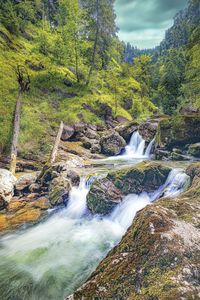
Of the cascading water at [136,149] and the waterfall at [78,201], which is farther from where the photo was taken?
the cascading water at [136,149]

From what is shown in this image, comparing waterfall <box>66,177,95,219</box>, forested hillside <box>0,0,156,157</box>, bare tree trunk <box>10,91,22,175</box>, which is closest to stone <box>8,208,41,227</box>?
waterfall <box>66,177,95,219</box>

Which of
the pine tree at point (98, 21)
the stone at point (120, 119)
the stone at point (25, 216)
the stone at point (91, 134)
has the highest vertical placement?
the pine tree at point (98, 21)

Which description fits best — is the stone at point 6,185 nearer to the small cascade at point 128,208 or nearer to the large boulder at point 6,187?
the large boulder at point 6,187

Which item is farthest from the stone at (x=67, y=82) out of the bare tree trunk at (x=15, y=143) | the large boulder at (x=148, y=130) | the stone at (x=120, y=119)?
the large boulder at (x=148, y=130)

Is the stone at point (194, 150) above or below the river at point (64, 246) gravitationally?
above

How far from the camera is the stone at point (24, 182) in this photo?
12.4 m

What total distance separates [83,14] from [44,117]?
578 inches

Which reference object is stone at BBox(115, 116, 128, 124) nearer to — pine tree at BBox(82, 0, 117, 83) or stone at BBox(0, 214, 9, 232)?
pine tree at BBox(82, 0, 117, 83)

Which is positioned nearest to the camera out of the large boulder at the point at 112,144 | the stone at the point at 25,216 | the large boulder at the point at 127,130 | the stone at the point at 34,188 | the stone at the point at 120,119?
the stone at the point at 25,216

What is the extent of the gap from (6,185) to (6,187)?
13 cm

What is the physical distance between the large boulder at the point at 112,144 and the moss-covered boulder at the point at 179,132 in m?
4.85

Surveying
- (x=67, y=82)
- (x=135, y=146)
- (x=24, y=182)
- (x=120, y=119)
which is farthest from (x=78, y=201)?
(x=67, y=82)

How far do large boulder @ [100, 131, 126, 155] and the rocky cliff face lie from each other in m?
16.6

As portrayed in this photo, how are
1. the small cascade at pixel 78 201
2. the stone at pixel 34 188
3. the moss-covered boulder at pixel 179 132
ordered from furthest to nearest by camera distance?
the moss-covered boulder at pixel 179 132 < the stone at pixel 34 188 < the small cascade at pixel 78 201
